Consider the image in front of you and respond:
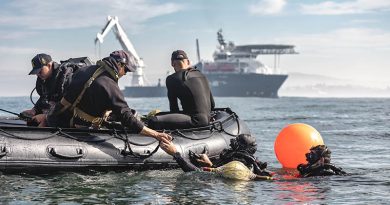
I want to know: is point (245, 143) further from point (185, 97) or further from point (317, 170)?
point (185, 97)

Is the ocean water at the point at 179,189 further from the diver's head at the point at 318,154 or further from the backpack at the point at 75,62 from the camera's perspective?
the backpack at the point at 75,62

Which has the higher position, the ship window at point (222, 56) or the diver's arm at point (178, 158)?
the ship window at point (222, 56)

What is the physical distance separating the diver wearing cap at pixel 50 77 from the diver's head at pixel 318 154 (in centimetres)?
422

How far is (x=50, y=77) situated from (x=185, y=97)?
2.34 metres

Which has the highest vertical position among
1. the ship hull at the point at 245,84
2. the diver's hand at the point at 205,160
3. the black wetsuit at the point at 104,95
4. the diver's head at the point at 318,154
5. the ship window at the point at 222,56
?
the ship window at the point at 222,56

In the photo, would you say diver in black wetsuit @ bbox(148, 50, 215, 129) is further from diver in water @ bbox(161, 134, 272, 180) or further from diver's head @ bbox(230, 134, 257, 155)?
diver's head @ bbox(230, 134, 257, 155)

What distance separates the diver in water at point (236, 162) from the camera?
848cm

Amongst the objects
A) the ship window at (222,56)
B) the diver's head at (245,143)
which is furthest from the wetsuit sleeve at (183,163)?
the ship window at (222,56)

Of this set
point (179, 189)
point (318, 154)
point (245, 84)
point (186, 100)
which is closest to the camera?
point (179, 189)

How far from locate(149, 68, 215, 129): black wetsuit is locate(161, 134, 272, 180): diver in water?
1099 millimetres

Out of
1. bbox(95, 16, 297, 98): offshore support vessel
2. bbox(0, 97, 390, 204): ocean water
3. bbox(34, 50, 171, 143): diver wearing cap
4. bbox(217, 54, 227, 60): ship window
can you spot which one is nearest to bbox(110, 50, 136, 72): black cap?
bbox(34, 50, 171, 143): diver wearing cap

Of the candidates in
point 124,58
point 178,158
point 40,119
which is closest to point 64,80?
point 40,119

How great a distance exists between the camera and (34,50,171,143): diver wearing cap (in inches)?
325

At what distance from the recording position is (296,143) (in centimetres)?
980
